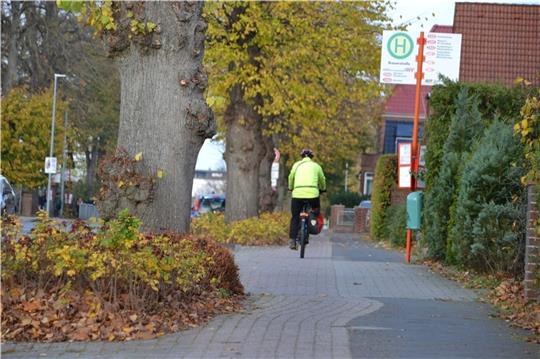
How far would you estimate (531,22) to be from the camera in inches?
1416

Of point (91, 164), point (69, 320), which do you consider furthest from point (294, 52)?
point (91, 164)

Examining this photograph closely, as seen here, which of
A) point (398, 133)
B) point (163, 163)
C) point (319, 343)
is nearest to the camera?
point (319, 343)

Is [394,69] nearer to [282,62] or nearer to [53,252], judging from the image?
[282,62]

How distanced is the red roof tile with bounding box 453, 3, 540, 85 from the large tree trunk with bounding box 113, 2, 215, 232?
25.0m

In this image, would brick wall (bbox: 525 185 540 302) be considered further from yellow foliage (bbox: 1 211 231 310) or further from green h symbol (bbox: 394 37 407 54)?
green h symbol (bbox: 394 37 407 54)

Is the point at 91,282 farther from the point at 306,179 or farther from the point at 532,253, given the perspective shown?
the point at 306,179

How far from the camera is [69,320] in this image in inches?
345

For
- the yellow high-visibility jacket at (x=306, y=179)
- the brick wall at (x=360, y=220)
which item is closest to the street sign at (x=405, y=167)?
the yellow high-visibility jacket at (x=306, y=179)

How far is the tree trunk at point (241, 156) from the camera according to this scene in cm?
2861

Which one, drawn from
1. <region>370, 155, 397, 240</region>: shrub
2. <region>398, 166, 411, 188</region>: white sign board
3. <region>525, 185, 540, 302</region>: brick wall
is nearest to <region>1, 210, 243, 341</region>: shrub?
<region>525, 185, 540, 302</region>: brick wall

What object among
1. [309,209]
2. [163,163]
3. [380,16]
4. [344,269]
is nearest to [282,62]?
[380,16]

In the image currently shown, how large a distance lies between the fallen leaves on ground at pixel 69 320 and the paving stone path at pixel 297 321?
0.44 ft

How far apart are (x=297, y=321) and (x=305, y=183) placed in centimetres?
811

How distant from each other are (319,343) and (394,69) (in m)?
13.3
